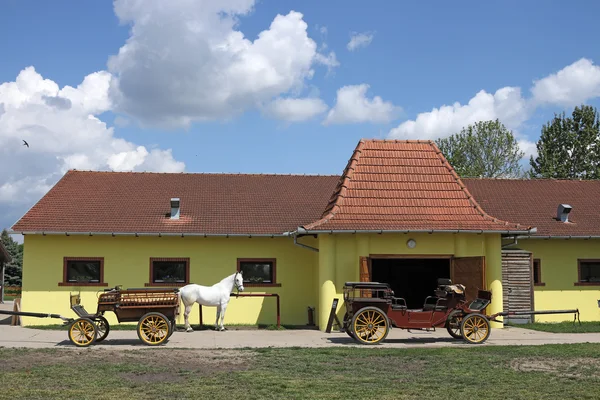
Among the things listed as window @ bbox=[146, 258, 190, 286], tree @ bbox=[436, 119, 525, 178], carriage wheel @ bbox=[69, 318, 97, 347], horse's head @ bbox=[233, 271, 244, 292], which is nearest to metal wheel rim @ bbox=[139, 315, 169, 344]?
carriage wheel @ bbox=[69, 318, 97, 347]

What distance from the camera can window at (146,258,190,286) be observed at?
20781 millimetres

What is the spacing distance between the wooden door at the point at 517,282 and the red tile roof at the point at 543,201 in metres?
1.54

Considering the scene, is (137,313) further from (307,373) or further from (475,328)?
(475,328)

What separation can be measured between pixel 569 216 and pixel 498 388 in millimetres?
15149

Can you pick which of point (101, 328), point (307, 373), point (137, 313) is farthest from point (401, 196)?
point (307, 373)

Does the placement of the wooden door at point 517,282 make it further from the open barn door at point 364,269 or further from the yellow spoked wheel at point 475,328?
the yellow spoked wheel at point 475,328

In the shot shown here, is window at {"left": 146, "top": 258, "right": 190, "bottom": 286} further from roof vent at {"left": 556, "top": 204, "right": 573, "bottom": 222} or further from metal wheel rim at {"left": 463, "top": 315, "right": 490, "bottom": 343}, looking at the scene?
roof vent at {"left": 556, "top": 204, "right": 573, "bottom": 222}

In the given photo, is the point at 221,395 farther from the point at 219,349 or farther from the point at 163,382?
the point at 219,349

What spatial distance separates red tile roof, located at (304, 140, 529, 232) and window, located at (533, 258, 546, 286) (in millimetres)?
4541

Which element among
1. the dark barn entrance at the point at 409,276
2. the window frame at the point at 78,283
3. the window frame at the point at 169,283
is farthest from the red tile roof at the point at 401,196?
the window frame at the point at 78,283

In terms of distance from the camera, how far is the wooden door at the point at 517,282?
68.2ft

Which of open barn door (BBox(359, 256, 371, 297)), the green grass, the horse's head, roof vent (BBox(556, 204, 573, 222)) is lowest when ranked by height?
the green grass

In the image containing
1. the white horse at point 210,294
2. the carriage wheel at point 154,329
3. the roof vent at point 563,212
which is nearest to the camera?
the carriage wheel at point 154,329

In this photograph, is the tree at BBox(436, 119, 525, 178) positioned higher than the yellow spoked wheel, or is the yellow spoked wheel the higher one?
the tree at BBox(436, 119, 525, 178)
